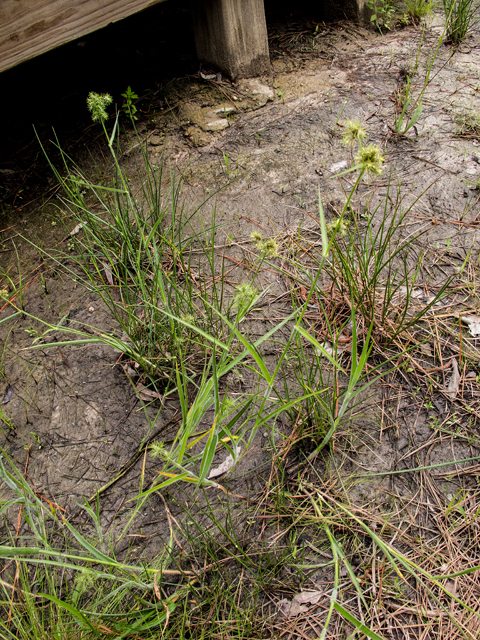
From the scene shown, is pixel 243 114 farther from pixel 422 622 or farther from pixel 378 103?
pixel 422 622

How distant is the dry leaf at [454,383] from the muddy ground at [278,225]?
1cm

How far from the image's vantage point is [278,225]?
2.13 m

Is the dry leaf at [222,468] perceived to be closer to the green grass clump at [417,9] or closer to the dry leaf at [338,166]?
the dry leaf at [338,166]

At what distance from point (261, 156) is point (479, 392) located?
1.64 metres

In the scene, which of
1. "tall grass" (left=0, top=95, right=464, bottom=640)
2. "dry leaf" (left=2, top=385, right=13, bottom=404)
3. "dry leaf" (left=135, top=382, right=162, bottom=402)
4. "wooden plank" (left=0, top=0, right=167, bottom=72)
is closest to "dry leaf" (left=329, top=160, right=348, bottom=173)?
"tall grass" (left=0, top=95, right=464, bottom=640)

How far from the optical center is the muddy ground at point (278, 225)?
1.48 m

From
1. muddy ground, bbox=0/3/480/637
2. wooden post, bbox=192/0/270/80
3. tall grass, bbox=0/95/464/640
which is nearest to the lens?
tall grass, bbox=0/95/464/640

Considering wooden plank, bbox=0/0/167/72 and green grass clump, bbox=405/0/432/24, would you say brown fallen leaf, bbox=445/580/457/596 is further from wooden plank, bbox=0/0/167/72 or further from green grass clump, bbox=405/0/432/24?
green grass clump, bbox=405/0/432/24

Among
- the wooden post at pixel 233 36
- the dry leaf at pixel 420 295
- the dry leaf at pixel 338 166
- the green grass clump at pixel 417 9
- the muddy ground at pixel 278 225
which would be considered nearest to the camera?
the muddy ground at pixel 278 225

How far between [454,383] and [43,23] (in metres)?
2.34

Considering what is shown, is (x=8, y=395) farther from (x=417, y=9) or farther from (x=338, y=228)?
(x=417, y=9)

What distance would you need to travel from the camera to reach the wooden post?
254 centimetres

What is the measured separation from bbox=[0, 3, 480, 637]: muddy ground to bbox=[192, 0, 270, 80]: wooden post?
10 centimetres

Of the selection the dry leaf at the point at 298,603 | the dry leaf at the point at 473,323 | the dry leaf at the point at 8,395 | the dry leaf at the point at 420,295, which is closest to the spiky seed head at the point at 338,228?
the dry leaf at the point at 420,295
